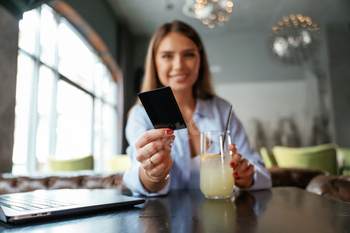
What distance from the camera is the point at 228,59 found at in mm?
7449

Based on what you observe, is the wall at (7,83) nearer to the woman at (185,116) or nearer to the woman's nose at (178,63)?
the woman at (185,116)

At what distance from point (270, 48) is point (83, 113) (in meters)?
3.58

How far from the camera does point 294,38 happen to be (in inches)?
198

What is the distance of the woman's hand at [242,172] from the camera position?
2.75ft

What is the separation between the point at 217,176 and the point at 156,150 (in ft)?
0.73

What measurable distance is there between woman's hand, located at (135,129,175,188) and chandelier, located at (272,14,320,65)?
4.61 m

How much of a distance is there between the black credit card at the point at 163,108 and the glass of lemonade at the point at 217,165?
205 millimetres

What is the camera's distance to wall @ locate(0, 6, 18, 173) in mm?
2809

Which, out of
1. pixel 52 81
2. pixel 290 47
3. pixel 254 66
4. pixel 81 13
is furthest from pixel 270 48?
pixel 52 81

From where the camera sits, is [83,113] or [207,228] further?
[83,113]

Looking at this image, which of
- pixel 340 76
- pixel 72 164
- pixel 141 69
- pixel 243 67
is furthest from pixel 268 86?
pixel 72 164

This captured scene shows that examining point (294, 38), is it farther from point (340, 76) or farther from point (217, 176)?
point (217, 176)

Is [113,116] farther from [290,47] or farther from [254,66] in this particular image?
[290,47]

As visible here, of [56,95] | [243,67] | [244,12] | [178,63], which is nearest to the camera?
[178,63]
